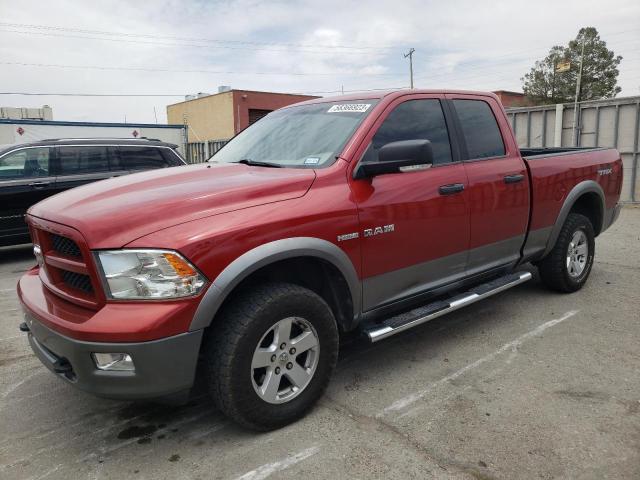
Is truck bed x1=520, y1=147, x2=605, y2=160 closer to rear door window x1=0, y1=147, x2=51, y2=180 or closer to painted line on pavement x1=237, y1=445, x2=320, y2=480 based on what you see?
painted line on pavement x1=237, y1=445, x2=320, y2=480

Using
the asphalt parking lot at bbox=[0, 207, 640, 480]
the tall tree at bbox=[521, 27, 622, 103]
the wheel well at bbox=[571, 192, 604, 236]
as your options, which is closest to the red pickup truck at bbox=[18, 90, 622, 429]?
the asphalt parking lot at bbox=[0, 207, 640, 480]

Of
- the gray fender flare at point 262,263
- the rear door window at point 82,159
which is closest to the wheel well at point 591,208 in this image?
the gray fender flare at point 262,263

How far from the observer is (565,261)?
4.90 meters

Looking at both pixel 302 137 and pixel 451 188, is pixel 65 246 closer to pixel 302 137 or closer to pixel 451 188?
pixel 302 137

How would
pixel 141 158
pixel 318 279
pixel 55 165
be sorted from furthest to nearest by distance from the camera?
pixel 141 158 → pixel 55 165 → pixel 318 279

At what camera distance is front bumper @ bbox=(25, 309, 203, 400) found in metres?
2.28

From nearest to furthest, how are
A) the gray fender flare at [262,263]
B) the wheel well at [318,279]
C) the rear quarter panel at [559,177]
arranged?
1. the gray fender flare at [262,263]
2. the wheel well at [318,279]
3. the rear quarter panel at [559,177]

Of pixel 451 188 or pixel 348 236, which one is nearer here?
pixel 348 236

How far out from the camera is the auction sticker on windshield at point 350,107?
3.39 metres

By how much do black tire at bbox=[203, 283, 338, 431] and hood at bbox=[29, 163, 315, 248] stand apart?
497 mm

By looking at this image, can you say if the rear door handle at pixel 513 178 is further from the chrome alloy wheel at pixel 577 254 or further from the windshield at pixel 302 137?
the windshield at pixel 302 137

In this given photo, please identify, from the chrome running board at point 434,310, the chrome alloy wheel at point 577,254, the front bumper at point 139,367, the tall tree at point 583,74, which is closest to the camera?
the front bumper at point 139,367

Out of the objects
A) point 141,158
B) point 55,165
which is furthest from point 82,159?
point 141,158

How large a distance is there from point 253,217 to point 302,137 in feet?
3.57
